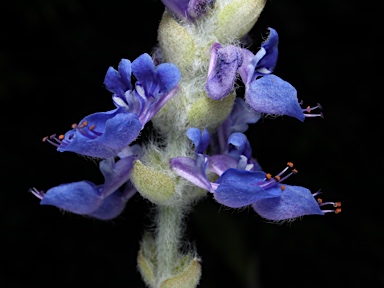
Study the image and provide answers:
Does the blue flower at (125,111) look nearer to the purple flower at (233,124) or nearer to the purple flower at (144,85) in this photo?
the purple flower at (144,85)

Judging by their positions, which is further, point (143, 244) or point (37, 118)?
point (37, 118)

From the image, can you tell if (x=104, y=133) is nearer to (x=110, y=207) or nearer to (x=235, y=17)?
(x=110, y=207)

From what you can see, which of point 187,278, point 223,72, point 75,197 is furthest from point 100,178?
point 223,72

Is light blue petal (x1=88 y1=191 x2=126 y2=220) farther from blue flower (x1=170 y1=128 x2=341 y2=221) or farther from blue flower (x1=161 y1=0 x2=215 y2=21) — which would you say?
blue flower (x1=161 y1=0 x2=215 y2=21)

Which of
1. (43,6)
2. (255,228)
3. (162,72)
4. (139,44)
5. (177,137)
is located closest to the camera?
(162,72)

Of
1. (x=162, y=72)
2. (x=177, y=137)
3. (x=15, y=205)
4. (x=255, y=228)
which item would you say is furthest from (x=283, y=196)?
(x=15, y=205)

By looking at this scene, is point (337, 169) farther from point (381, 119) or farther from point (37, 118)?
point (37, 118)

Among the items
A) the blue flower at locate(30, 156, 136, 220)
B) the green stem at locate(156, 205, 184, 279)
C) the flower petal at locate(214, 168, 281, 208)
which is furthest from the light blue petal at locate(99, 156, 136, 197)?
the flower petal at locate(214, 168, 281, 208)
